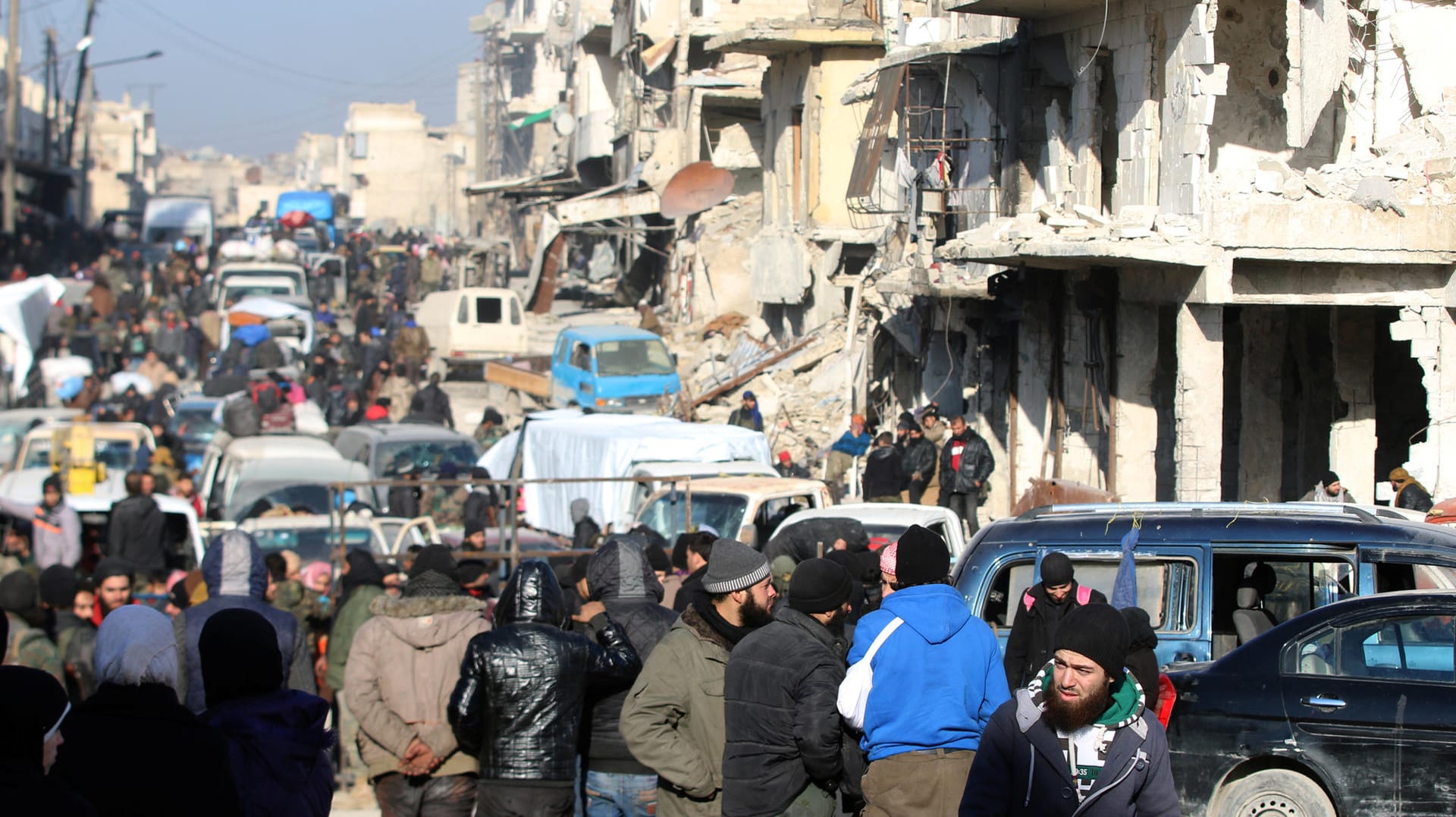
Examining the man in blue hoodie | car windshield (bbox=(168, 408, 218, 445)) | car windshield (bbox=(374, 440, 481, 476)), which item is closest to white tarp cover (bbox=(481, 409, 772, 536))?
car windshield (bbox=(374, 440, 481, 476))

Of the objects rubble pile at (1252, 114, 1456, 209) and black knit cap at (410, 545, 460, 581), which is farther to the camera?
rubble pile at (1252, 114, 1456, 209)

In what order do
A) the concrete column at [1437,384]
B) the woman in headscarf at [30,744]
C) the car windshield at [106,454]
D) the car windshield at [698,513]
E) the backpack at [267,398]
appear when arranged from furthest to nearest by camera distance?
the backpack at [267,398] → the car windshield at [106,454] → the concrete column at [1437,384] → the car windshield at [698,513] → the woman in headscarf at [30,744]

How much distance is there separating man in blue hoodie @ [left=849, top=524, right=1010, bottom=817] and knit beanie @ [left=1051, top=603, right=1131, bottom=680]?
3.01 feet

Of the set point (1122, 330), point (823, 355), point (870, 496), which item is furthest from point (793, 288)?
point (1122, 330)

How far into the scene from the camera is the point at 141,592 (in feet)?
36.7

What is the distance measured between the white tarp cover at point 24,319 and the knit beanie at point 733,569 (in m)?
22.9

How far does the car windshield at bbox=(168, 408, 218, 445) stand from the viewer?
21750 mm

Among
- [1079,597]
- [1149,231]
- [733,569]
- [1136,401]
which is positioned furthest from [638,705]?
[1136,401]

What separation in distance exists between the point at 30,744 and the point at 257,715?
120cm

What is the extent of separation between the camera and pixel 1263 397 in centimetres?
1733

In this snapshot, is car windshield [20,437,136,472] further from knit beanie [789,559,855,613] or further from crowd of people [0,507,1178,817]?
knit beanie [789,559,855,613]

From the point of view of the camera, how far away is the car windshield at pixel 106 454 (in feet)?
58.3

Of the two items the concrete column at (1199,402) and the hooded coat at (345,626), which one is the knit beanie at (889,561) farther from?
the concrete column at (1199,402)

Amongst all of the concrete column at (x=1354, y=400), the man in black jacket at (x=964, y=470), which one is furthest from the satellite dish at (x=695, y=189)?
the concrete column at (x=1354, y=400)
